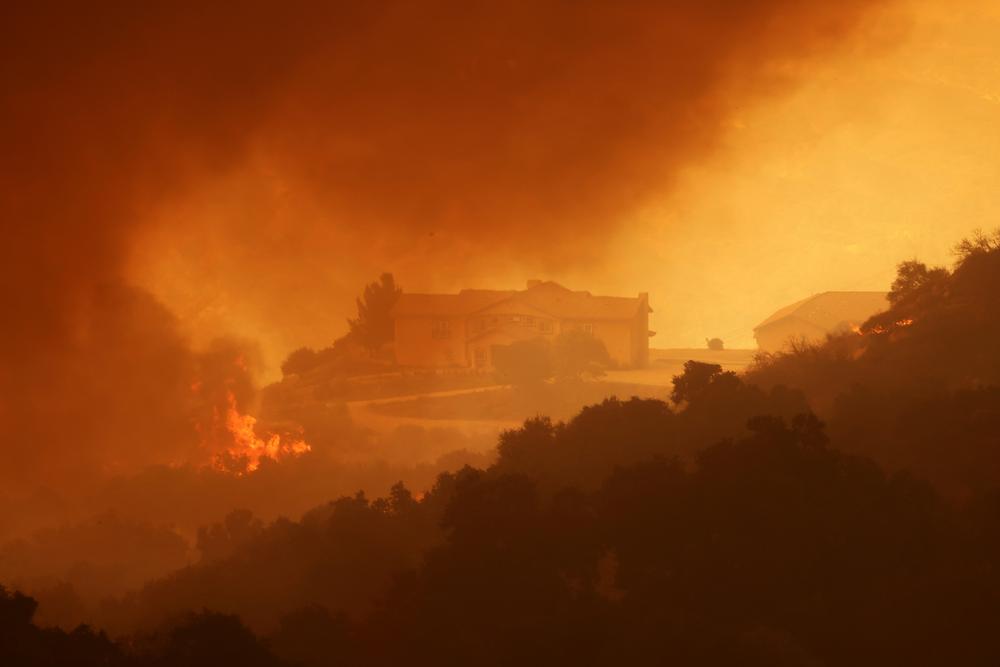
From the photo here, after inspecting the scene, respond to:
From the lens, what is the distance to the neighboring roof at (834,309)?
156ft

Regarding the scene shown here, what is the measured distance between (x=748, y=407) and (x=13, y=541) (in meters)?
29.0

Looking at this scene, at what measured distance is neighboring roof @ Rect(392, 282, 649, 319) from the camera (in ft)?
162

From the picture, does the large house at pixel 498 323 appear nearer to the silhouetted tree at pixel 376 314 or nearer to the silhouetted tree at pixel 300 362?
the silhouetted tree at pixel 376 314

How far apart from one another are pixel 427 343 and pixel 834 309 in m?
22.4

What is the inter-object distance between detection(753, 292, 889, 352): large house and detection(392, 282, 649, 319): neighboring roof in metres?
7.07

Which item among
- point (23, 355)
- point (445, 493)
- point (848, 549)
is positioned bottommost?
point (848, 549)

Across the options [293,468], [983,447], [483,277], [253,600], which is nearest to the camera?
[983,447]

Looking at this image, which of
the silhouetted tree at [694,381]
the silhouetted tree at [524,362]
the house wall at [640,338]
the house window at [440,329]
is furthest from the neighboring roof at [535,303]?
the silhouetted tree at [694,381]

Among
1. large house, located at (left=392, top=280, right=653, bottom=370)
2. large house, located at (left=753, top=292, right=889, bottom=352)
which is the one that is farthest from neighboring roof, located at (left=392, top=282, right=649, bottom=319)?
large house, located at (left=753, top=292, right=889, bottom=352)

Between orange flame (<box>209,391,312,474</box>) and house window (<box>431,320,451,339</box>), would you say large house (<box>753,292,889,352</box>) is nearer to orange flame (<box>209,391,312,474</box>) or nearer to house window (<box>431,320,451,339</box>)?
house window (<box>431,320,451,339</box>)

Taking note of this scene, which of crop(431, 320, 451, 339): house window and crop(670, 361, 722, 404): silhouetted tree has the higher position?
crop(431, 320, 451, 339): house window

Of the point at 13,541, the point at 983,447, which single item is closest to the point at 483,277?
the point at 13,541

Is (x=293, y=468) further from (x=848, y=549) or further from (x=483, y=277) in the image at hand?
(x=848, y=549)

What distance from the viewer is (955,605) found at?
14.6 meters
